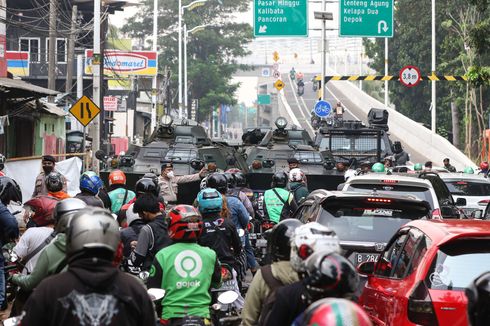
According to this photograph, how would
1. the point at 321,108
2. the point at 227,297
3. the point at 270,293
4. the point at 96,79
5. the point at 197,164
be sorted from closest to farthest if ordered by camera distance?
the point at 270,293 < the point at 227,297 < the point at 197,164 < the point at 96,79 < the point at 321,108

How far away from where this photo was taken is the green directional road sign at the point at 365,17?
3819cm

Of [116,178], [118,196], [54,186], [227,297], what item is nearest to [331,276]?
[227,297]

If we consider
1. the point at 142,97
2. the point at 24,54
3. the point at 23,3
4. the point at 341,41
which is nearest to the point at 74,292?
the point at 23,3

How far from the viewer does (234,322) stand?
308 inches

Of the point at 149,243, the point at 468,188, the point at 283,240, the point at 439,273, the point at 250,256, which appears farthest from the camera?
the point at 468,188

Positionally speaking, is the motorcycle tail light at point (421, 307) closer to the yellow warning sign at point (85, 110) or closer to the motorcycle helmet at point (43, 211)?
the motorcycle helmet at point (43, 211)

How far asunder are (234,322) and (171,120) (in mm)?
21846

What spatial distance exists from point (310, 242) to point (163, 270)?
229 centimetres

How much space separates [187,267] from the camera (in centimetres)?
756

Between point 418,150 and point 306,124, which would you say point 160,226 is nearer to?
point 418,150

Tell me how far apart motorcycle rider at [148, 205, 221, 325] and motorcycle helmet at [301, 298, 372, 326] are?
271cm

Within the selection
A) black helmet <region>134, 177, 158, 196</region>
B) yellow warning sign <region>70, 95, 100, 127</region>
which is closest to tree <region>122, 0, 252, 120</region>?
yellow warning sign <region>70, 95, 100, 127</region>

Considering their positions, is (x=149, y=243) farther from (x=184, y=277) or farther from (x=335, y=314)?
(x=335, y=314)

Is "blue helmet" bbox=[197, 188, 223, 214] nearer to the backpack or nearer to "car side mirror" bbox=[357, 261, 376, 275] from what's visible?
"car side mirror" bbox=[357, 261, 376, 275]
